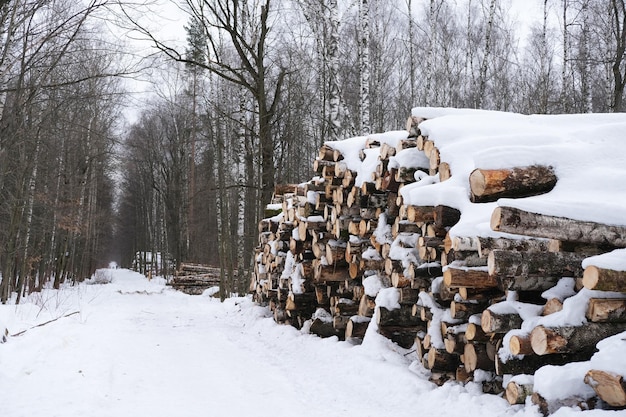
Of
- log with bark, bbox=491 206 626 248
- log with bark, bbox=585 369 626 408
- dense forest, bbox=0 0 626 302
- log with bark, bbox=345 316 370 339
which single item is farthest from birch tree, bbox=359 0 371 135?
log with bark, bbox=585 369 626 408

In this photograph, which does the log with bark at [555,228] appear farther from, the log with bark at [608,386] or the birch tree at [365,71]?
the birch tree at [365,71]

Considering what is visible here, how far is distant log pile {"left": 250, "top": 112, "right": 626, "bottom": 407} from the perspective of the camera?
3.40m

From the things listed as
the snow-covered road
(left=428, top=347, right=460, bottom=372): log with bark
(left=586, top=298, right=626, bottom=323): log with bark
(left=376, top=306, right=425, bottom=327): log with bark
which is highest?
(left=586, top=298, right=626, bottom=323): log with bark

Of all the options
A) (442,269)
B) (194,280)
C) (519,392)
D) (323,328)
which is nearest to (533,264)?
(519,392)

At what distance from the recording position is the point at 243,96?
16.8 meters

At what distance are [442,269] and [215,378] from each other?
269 centimetres

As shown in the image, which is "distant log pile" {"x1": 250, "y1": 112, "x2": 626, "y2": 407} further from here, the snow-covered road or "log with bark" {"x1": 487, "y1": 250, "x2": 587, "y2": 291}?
the snow-covered road

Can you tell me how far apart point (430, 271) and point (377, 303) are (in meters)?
1.01

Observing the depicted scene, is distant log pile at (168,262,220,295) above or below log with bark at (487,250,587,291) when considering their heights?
below

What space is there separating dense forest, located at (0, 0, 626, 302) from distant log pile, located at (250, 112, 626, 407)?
412 cm

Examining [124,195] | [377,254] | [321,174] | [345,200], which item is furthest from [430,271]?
[124,195]

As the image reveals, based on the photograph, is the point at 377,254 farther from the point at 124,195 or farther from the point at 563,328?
the point at 124,195

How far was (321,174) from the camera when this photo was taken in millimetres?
7762

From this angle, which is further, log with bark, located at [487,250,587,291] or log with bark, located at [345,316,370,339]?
log with bark, located at [345,316,370,339]
